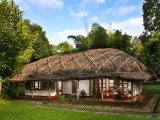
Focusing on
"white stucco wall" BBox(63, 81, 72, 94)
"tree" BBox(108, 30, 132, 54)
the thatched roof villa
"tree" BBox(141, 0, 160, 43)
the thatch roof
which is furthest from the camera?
"tree" BBox(141, 0, 160, 43)

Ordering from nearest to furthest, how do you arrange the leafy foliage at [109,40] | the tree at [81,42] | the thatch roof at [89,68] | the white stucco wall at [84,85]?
the thatch roof at [89,68] < the white stucco wall at [84,85] < the leafy foliage at [109,40] < the tree at [81,42]

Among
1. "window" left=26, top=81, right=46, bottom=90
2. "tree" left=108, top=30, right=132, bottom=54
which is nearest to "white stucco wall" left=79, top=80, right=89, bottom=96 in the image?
"window" left=26, top=81, right=46, bottom=90

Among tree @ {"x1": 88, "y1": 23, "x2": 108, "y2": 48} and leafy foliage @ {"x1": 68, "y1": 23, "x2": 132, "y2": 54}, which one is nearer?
leafy foliage @ {"x1": 68, "y1": 23, "x2": 132, "y2": 54}

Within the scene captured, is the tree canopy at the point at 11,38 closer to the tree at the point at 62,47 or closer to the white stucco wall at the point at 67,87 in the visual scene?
the white stucco wall at the point at 67,87

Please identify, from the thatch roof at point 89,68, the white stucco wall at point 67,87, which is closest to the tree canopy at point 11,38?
the thatch roof at point 89,68

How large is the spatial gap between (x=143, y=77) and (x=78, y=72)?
7031 millimetres

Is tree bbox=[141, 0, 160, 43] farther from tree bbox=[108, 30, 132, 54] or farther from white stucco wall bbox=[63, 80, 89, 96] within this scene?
white stucco wall bbox=[63, 80, 89, 96]

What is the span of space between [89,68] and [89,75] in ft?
4.49

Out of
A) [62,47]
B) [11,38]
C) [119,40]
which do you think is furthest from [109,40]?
[62,47]

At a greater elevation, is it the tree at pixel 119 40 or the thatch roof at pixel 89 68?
the tree at pixel 119 40

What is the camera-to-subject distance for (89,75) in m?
31.2

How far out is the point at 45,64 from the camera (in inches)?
1448

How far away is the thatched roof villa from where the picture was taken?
101ft

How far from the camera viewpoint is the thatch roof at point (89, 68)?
101 feet
